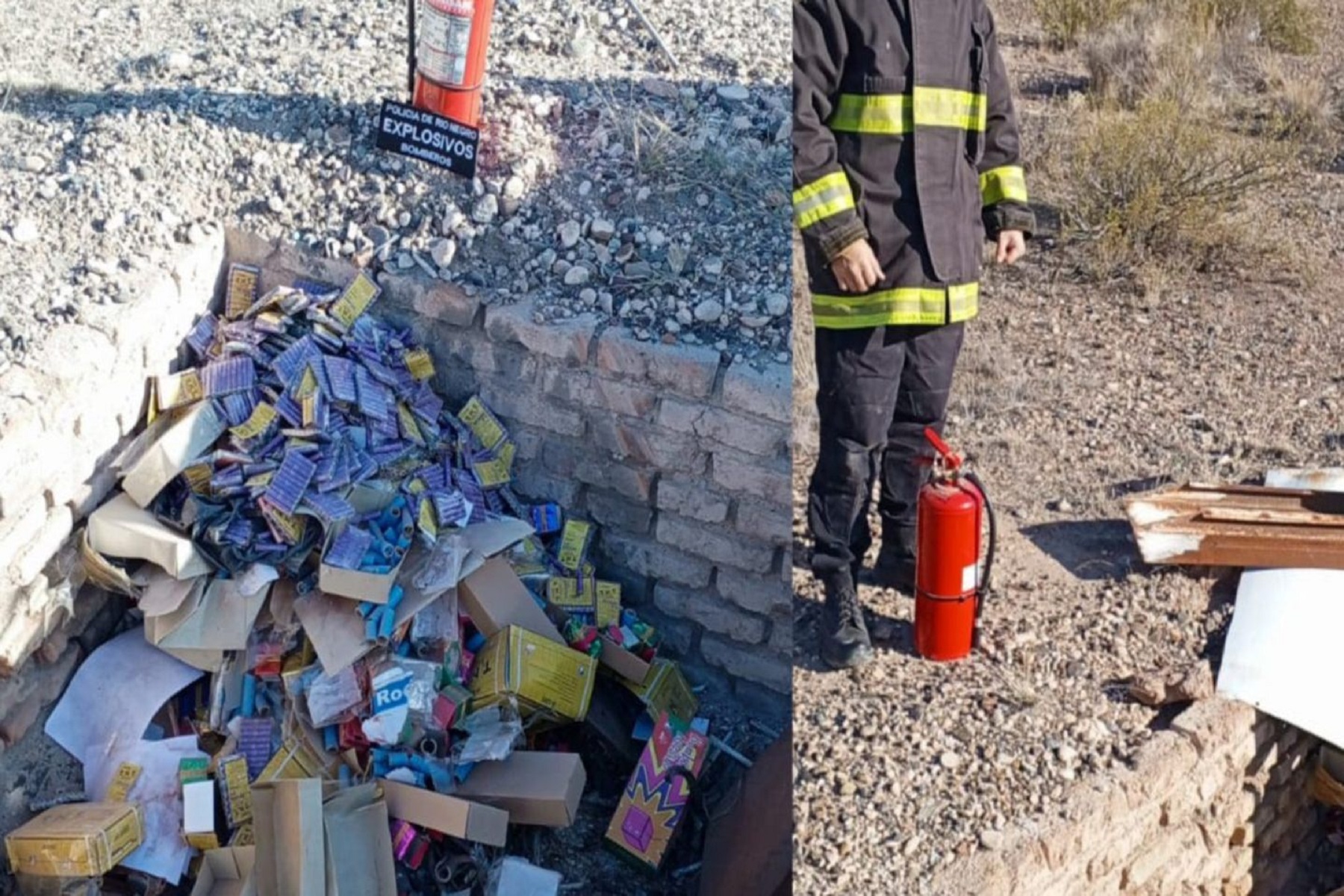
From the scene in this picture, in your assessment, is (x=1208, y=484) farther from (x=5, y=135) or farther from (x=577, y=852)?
(x=5, y=135)

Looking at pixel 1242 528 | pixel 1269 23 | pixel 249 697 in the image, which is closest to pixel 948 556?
pixel 1242 528

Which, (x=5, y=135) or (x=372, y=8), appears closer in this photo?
(x=5, y=135)

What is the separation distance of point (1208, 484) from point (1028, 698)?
1170 mm

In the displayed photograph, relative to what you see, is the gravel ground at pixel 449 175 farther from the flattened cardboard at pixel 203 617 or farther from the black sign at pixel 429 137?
the flattened cardboard at pixel 203 617

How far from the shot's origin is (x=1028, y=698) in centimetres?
338

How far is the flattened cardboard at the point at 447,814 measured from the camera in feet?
12.5

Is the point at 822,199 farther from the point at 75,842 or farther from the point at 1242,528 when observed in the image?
the point at 75,842

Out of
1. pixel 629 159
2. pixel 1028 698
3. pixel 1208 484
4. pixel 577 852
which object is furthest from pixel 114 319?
pixel 1208 484

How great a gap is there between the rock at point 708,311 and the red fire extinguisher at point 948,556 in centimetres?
96

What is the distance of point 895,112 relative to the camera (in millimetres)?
3049

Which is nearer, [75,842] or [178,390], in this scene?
[75,842]

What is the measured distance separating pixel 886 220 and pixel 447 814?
6.52 feet

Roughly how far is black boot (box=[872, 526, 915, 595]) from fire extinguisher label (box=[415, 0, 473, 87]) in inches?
78.2

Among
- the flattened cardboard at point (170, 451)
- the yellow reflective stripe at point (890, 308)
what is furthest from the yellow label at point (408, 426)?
the yellow reflective stripe at point (890, 308)
